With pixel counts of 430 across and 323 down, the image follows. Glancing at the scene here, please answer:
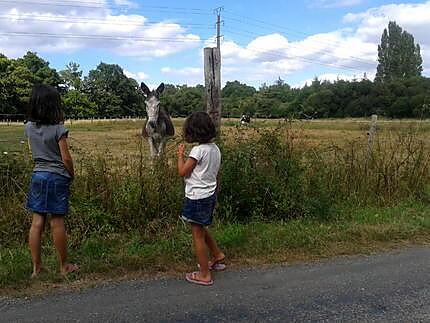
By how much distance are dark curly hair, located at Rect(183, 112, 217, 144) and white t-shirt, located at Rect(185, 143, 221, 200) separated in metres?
0.08

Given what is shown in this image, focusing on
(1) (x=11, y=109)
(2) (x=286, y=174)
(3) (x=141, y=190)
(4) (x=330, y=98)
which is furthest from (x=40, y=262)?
(1) (x=11, y=109)

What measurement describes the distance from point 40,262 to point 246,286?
208 cm

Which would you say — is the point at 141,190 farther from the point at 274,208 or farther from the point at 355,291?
the point at 355,291

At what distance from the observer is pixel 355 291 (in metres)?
4.46

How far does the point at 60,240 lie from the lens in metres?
4.69

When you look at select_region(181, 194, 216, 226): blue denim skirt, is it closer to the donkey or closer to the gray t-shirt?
the gray t-shirt

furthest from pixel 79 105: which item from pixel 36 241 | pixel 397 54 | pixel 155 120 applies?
pixel 36 241

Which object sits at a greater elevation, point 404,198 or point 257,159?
point 257,159

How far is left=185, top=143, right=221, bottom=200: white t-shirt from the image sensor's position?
465 centimetres

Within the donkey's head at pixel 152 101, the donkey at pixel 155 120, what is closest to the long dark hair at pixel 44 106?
the donkey at pixel 155 120

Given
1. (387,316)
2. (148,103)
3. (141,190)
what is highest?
(148,103)

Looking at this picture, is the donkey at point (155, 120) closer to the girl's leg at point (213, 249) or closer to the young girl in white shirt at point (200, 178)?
the girl's leg at point (213, 249)

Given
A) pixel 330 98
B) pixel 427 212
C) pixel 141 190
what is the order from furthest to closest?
1. pixel 330 98
2. pixel 427 212
3. pixel 141 190

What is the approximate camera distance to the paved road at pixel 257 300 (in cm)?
386
